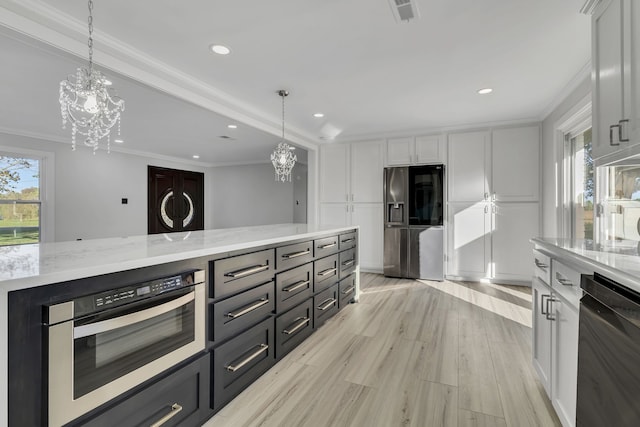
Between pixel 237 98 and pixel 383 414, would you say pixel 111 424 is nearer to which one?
pixel 383 414

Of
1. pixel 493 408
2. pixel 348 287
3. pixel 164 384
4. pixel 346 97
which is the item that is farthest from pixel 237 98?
pixel 493 408

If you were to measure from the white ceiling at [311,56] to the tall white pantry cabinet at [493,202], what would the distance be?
17.7 inches

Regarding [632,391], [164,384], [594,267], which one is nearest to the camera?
[632,391]

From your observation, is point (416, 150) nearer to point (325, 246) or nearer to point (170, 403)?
point (325, 246)

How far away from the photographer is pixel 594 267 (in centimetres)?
114

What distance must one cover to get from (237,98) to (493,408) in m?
3.65

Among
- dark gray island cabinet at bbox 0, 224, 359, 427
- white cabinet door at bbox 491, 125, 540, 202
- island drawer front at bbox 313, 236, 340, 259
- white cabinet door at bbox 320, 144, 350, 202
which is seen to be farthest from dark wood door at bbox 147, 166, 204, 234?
white cabinet door at bbox 491, 125, 540, 202

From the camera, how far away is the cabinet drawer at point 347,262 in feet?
11.0

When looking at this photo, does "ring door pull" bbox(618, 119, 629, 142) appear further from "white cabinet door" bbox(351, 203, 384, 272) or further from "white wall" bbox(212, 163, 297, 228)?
"white wall" bbox(212, 163, 297, 228)

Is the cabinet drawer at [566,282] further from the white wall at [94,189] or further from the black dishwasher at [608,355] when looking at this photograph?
the white wall at [94,189]

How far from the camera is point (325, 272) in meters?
2.94

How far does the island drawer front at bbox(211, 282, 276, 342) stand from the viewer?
1643 mm

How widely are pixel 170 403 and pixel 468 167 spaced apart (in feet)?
15.5

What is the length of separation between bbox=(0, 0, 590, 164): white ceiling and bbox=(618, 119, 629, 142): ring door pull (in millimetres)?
1013
